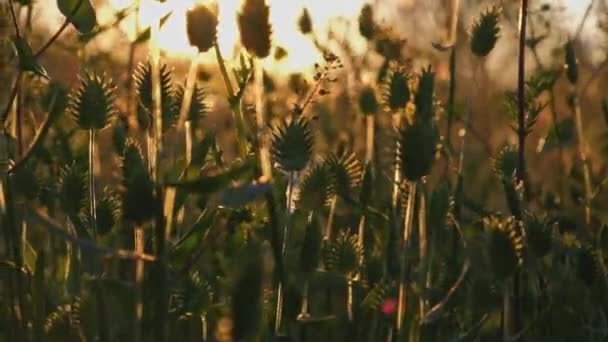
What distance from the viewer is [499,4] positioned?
1.86 m

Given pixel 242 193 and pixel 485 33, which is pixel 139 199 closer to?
pixel 242 193

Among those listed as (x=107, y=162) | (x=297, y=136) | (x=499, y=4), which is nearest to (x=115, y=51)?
(x=107, y=162)

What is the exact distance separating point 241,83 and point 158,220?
0.37 m

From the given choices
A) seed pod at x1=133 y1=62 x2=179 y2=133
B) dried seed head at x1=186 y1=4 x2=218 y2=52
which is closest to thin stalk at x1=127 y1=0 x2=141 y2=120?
seed pod at x1=133 y1=62 x2=179 y2=133

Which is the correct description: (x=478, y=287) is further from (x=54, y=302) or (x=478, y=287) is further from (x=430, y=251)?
(x=54, y=302)

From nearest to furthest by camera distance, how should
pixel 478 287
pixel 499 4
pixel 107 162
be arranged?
pixel 478 287
pixel 499 4
pixel 107 162

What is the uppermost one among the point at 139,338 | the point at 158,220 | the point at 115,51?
the point at 115,51

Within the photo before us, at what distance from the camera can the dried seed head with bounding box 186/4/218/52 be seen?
118 centimetres

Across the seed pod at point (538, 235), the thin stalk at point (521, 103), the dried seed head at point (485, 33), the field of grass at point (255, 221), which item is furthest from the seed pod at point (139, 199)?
the dried seed head at point (485, 33)

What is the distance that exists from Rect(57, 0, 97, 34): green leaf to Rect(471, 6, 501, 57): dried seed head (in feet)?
1.96

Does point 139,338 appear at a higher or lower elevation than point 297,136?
lower

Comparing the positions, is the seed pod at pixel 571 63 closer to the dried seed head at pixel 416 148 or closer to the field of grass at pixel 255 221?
the field of grass at pixel 255 221

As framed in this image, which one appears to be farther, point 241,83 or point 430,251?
point 430,251

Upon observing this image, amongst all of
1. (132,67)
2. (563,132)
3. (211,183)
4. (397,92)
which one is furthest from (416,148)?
(132,67)
